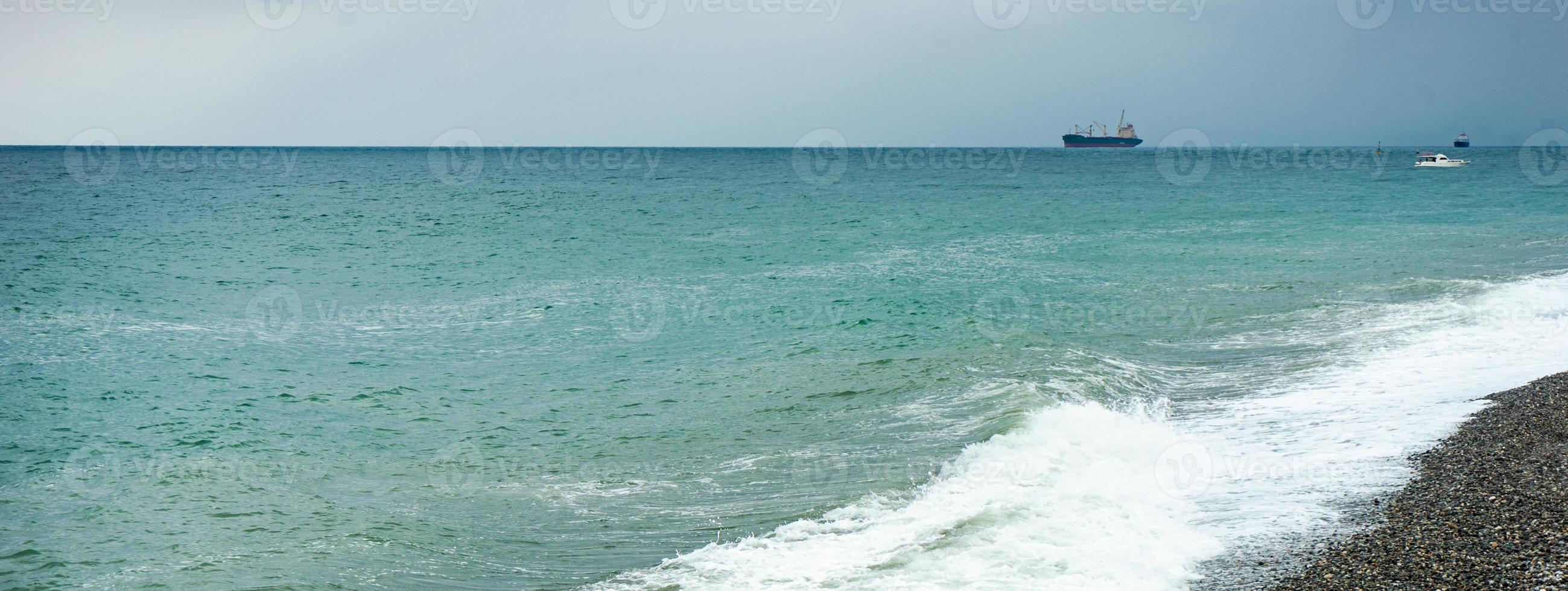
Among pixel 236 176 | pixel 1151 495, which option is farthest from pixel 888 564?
pixel 236 176

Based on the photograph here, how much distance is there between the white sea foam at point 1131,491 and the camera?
24.3 ft

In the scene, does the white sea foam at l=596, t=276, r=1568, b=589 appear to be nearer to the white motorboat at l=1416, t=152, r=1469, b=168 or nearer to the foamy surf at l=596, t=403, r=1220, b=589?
the foamy surf at l=596, t=403, r=1220, b=589

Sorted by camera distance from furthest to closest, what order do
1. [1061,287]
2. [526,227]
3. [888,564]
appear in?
[526,227] → [1061,287] → [888,564]

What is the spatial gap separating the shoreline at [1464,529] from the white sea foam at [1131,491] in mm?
415

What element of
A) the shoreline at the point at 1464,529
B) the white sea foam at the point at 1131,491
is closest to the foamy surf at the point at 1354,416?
the white sea foam at the point at 1131,491

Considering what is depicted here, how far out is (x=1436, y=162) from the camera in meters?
109

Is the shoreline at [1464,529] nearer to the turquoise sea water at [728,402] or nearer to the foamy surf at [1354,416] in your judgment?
the foamy surf at [1354,416]

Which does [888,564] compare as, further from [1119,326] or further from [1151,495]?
[1119,326]

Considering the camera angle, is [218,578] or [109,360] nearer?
[218,578]

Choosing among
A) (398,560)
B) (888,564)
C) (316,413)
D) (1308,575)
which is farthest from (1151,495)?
(316,413)

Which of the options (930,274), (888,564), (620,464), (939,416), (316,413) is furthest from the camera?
(930,274)

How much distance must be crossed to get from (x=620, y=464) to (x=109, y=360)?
38.2 ft

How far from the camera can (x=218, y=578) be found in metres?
7.98

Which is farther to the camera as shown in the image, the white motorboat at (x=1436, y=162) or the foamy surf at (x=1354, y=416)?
the white motorboat at (x=1436, y=162)
